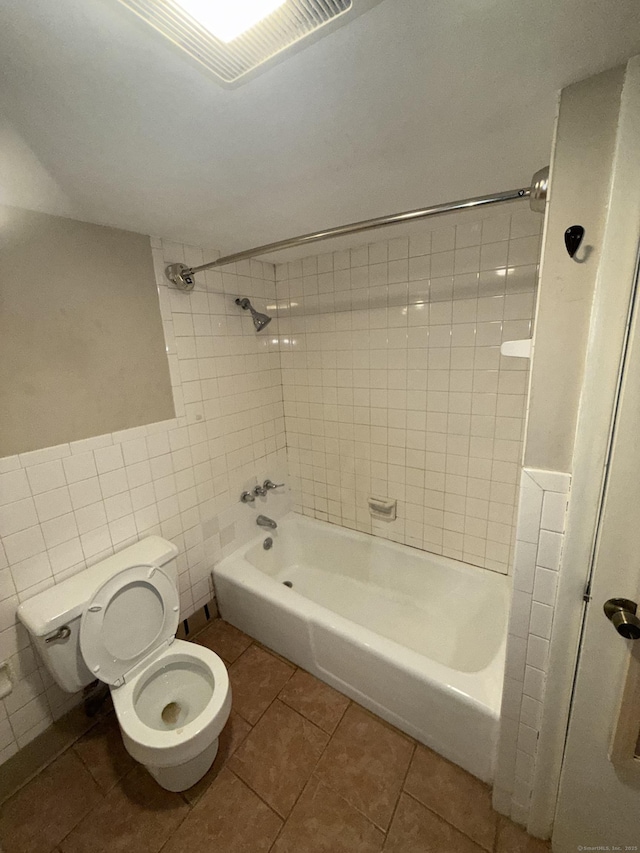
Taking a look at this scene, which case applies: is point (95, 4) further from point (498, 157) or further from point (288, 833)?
point (288, 833)

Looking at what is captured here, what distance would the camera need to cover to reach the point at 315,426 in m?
2.22

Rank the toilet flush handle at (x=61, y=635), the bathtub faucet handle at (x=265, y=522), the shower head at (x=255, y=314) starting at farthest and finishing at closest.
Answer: the bathtub faucet handle at (x=265, y=522) → the shower head at (x=255, y=314) → the toilet flush handle at (x=61, y=635)

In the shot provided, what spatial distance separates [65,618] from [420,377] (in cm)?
185

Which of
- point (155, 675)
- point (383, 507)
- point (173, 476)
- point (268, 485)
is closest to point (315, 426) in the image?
point (268, 485)

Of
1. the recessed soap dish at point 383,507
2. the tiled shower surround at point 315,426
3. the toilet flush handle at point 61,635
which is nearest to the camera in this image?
the toilet flush handle at point 61,635

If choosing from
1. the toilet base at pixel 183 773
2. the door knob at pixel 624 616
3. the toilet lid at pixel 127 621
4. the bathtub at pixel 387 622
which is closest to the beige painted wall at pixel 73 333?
the toilet lid at pixel 127 621

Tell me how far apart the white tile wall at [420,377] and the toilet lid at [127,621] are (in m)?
1.17

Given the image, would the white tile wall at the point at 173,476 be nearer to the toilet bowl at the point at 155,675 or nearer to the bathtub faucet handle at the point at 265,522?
the bathtub faucet handle at the point at 265,522

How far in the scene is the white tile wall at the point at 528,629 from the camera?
870 mm

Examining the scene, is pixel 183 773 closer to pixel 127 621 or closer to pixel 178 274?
pixel 127 621

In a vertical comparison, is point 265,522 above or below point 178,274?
below

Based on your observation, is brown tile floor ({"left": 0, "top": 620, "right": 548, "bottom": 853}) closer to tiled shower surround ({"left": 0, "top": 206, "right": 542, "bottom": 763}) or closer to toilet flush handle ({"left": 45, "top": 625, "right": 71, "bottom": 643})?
tiled shower surround ({"left": 0, "top": 206, "right": 542, "bottom": 763})

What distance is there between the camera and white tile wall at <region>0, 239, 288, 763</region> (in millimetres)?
1220

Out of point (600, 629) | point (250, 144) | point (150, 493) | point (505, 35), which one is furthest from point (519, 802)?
point (250, 144)
